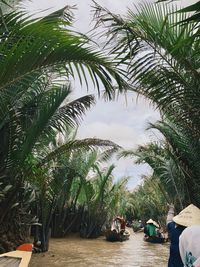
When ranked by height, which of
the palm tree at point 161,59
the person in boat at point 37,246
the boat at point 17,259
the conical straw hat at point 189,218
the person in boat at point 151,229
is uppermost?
the palm tree at point 161,59

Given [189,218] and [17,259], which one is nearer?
[189,218]

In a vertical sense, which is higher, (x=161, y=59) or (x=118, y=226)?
(x=161, y=59)

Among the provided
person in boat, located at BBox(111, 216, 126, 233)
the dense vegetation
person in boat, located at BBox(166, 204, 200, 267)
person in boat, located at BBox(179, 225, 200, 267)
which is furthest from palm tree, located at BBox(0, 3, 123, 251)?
person in boat, located at BBox(111, 216, 126, 233)

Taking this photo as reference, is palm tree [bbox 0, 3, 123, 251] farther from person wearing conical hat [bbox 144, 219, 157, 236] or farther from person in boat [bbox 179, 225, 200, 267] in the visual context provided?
person wearing conical hat [bbox 144, 219, 157, 236]

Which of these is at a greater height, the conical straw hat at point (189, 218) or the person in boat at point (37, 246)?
the conical straw hat at point (189, 218)

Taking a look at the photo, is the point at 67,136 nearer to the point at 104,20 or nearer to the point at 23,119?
the point at 23,119

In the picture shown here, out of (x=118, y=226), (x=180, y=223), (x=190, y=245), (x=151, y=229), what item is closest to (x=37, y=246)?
(x=180, y=223)

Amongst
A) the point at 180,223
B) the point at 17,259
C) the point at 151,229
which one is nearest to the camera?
the point at 180,223

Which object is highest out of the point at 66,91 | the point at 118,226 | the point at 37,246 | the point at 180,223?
the point at 66,91

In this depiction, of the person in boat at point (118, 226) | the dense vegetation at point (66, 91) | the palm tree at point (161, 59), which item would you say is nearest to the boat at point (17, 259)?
the dense vegetation at point (66, 91)

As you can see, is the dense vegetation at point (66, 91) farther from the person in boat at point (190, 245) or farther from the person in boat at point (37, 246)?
the person in boat at point (190, 245)

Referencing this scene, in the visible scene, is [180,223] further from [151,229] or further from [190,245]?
[151,229]

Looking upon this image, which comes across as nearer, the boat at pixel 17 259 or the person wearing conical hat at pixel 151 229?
the boat at pixel 17 259

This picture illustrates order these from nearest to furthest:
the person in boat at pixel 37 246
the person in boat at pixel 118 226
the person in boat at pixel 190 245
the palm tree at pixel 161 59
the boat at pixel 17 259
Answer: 1. the person in boat at pixel 190 245
2. the palm tree at pixel 161 59
3. the boat at pixel 17 259
4. the person in boat at pixel 37 246
5. the person in boat at pixel 118 226
